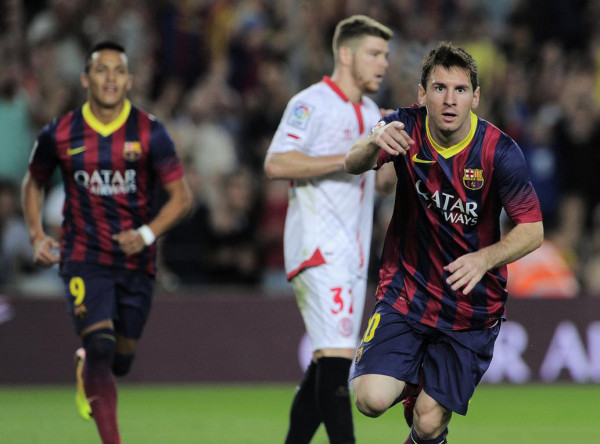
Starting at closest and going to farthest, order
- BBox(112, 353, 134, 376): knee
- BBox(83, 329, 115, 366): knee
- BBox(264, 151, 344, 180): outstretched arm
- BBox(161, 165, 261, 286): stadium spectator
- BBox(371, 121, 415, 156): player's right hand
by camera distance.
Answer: BBox(371, 121, 415, 156): player's right hand < BBox(83, 329, 115, 366): knee < BBox(264, 151, 344, 180): outstretched arm < BBox(112, 353, 134, 376): knee < BBox(161, 165, 261, 286): stadium spectator

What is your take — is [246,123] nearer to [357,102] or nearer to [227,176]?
[227,176]

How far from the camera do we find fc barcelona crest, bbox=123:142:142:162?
730 centimetres

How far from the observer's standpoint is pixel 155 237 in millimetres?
7281

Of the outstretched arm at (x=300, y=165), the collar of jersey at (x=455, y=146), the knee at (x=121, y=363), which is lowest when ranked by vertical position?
the knee at (x=121, y=363)

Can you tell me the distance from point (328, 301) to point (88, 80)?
2039 millimetres

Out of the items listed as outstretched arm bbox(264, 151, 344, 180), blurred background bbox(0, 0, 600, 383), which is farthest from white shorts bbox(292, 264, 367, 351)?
blurred background bbox(0, 0, 600, 383)

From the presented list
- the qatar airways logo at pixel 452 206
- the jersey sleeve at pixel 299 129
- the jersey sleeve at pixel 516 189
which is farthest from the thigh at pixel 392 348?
the jersey sleeve at pixel 299 129

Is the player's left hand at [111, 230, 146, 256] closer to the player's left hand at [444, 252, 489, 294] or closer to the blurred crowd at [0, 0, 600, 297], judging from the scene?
the player's left hand at [444, 252, 489, 294]

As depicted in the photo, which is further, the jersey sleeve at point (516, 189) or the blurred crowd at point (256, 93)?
the blurred crowd at point (256, 93)

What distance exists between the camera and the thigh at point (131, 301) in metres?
7.32

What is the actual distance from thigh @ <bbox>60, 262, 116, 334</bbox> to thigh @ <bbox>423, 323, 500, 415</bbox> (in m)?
2.11

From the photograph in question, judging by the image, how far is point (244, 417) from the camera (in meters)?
9.70

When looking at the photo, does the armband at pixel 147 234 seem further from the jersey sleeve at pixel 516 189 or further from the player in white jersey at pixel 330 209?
the jersey sleeve at pixel 516 189

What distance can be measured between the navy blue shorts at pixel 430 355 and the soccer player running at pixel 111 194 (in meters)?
1.87
